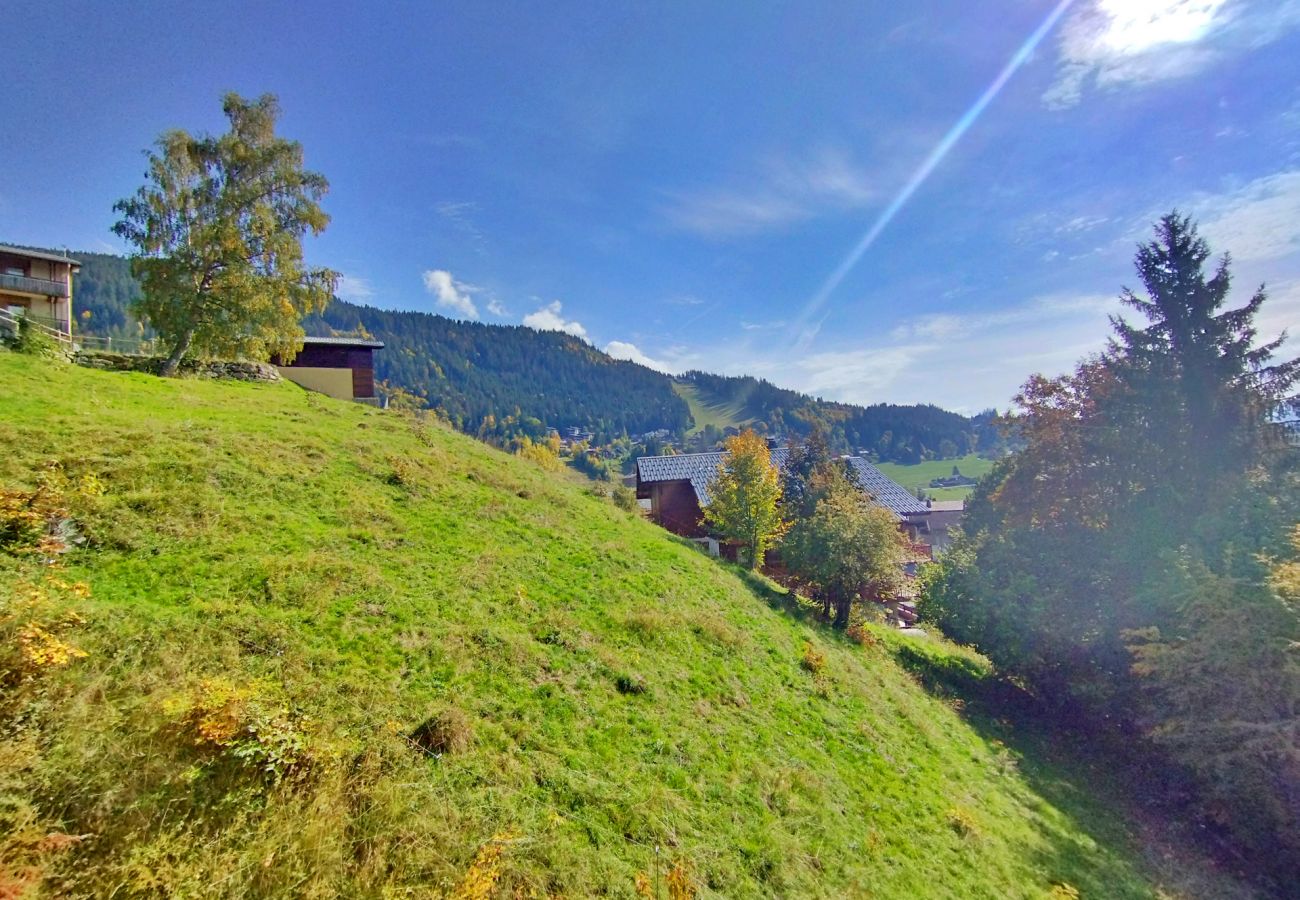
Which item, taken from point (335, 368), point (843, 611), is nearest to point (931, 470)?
point (843, 611)

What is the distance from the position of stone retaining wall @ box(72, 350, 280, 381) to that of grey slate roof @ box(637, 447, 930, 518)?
26654 millimetres

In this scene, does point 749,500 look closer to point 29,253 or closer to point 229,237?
point 229,237

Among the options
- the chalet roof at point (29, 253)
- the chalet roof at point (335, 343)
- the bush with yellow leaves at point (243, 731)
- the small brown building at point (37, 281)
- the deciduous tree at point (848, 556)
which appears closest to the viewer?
the bush with yellow leaves at point (243, 731)

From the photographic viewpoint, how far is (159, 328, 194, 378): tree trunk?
24172 mm

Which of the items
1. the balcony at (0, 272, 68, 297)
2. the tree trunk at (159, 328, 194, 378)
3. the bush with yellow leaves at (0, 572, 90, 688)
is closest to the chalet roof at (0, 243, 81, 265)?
the balcony at (0, 272, 68, 297)

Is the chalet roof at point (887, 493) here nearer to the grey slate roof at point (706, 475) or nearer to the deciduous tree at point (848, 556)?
the grey slate roof at point (706, 475)

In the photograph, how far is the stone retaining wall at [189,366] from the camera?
22500mm

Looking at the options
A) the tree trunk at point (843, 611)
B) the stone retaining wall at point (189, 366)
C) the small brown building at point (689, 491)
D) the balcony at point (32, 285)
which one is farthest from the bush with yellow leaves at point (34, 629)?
the balcony at point (32, 285)

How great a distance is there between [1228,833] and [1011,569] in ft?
27.9

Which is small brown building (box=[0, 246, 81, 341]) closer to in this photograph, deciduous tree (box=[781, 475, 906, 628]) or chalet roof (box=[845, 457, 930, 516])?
deciduous tree (box=[781, 475, 906, 628])

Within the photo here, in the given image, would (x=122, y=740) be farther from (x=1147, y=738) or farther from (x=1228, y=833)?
(x=1147, y=738)

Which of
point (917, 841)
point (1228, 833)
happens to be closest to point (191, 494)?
point (917, 841)

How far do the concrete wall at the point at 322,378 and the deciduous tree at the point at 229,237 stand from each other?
22.6 feet

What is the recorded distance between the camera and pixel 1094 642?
1625 centimetres
